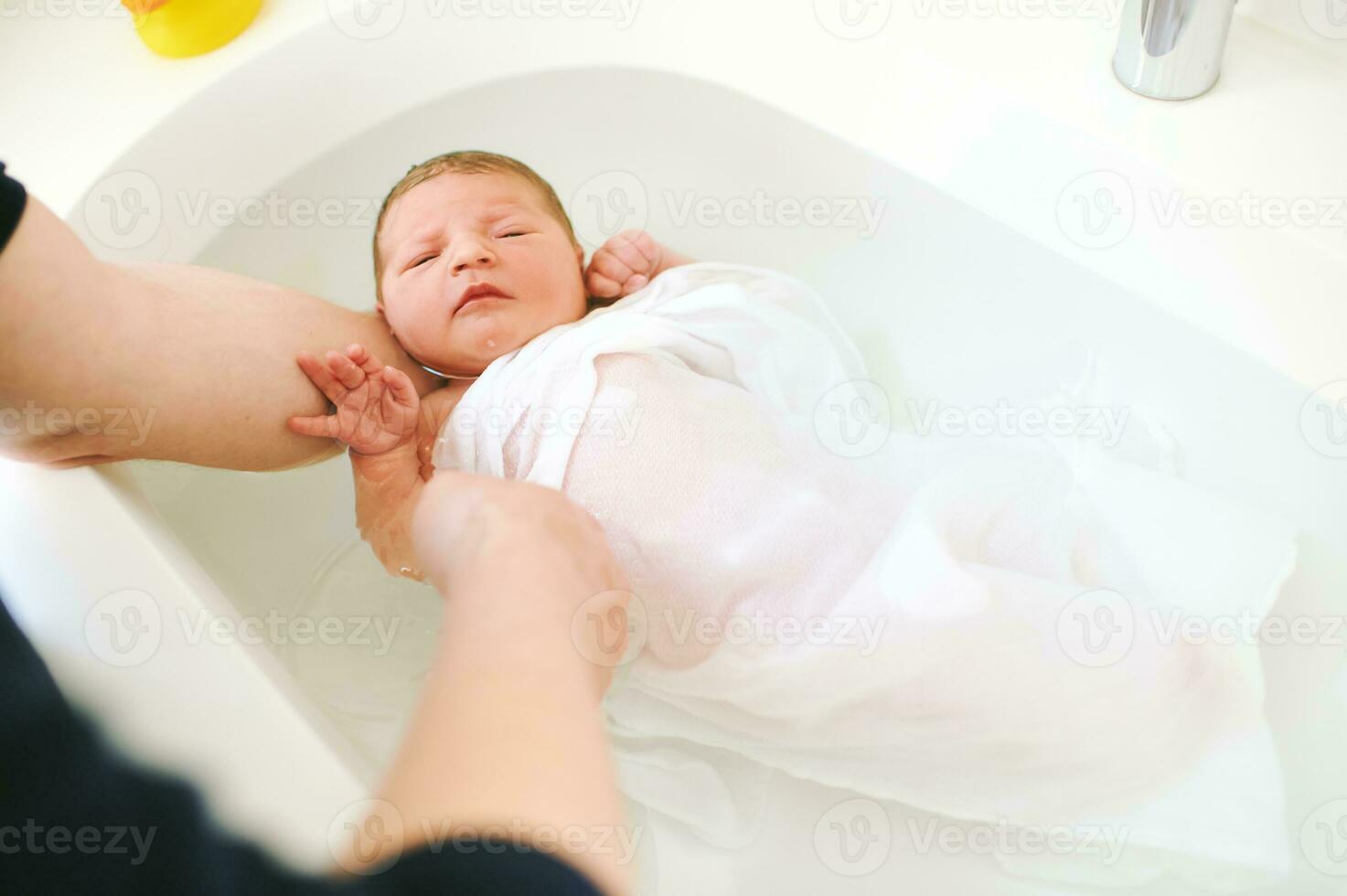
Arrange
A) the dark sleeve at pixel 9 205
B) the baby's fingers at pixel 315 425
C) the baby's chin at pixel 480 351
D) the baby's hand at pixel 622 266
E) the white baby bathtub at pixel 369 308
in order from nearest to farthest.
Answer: the dark sleeve at pixel 9 205 → the white baby bathtub at pixel 369 308 → the baby's fingers at pixel 315 425 → the baby's chin at pixel 480 351 → the baby's hand at pixel 622 266

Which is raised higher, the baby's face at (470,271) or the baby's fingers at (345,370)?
the baby's face at (470,271)

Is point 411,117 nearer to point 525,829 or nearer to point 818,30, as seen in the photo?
point 818,30

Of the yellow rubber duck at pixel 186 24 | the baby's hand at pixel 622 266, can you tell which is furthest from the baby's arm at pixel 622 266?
the yellow rubber duck at pixel 186 24

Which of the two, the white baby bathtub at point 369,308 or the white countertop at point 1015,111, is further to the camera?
the white countertop at point 1015,111

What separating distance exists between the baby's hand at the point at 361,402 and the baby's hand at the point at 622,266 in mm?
265

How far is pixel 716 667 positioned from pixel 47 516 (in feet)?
1.86

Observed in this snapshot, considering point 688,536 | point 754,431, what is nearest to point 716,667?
point 688,536

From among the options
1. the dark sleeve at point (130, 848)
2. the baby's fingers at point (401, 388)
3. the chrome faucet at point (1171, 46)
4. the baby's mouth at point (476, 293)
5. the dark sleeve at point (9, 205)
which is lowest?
the dark sleeve at point (130, 848)

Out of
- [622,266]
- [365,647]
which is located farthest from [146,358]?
[622,266]

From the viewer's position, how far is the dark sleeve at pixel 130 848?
390 mm

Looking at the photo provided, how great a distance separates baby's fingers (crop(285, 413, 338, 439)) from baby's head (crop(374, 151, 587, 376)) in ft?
0.52

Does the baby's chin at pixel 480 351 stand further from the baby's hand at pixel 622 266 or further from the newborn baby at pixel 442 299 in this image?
the baby's hand at pixel 622 266

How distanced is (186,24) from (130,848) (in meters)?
1.17

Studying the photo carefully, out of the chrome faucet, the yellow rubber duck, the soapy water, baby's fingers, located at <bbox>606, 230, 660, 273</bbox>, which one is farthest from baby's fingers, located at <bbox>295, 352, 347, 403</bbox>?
the chrome faucet
